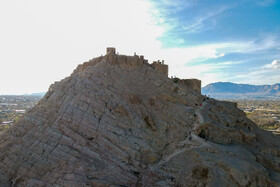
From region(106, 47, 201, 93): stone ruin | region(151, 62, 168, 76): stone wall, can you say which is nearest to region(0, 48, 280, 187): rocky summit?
region(106, 47, 201, 93): stone ruin


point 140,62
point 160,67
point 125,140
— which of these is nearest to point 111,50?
point 140,62

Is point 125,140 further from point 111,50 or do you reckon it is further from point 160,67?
point 160,67

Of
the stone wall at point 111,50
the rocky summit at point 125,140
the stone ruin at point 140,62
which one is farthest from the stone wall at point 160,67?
the stone wall at point 111,50

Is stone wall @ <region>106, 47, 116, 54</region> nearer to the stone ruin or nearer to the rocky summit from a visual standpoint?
the stone ruin

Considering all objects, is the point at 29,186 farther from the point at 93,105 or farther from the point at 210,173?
the point at 210,173

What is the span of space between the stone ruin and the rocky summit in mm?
170

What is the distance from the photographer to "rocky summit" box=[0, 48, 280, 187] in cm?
1898

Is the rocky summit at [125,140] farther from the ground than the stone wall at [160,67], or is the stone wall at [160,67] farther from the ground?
the stone wall at [160,67]

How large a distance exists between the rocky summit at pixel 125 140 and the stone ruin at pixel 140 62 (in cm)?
17

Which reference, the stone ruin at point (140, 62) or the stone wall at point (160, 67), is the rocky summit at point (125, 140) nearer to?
the stone ruin at point (140, 62)

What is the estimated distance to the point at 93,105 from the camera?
23.4m

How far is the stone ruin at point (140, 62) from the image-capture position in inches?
1163

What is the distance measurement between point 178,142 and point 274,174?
12.2 metres

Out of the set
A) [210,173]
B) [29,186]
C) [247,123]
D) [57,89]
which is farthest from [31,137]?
[247,123]
